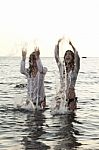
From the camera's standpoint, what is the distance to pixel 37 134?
35.8 feet

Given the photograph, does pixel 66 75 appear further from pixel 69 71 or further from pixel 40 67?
pixel 40 67

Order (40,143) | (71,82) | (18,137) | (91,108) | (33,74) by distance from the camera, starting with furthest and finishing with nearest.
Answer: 1. (91,108)
2. (33,74)
3. (71,82)
4. (18,137)
5. (40,143)

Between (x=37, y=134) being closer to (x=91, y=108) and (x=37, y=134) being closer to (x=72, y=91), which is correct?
(x=72, y=91)

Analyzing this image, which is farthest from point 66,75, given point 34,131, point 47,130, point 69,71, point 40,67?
point 34,131

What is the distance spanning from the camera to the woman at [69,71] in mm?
13281

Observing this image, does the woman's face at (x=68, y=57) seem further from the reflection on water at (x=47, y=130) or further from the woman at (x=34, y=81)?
the reflection on water at (x=47, y=130)

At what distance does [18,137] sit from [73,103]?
361 centimetres

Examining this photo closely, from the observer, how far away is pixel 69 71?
1347 centimetres

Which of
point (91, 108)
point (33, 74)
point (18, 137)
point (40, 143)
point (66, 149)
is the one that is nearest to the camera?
point (66, 149)

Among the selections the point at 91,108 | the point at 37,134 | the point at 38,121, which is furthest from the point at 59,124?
the point at 91,108

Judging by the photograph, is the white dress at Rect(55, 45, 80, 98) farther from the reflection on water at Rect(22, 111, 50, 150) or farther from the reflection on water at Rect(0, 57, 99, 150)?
the reflection on water at Rect(22, 111, 50, 150)

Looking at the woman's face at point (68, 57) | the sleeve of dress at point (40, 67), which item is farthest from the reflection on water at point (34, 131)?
the woman's face at point (68, 57)

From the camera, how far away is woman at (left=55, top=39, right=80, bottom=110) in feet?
43.6

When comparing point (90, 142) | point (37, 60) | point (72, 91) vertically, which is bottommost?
point (90, 142)
